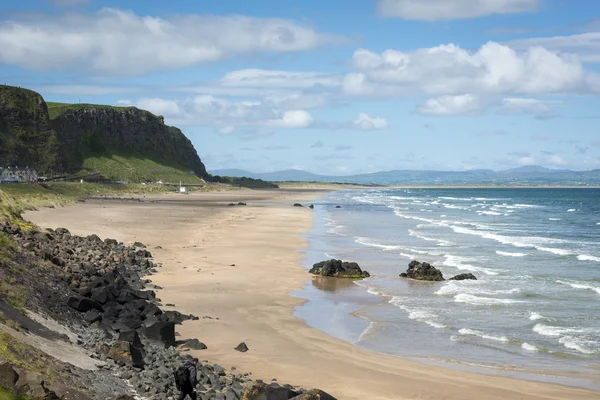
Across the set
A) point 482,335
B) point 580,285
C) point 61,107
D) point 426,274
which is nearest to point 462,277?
point 426,274

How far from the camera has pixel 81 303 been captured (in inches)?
724

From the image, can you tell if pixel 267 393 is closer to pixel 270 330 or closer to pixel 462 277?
pixel 270 330

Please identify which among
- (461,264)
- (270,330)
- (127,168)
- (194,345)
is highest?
(127,168)

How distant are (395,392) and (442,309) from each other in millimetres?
9197

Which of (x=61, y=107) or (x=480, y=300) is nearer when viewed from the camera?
(x=480, y=300)

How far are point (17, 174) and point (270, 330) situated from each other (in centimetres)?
9989

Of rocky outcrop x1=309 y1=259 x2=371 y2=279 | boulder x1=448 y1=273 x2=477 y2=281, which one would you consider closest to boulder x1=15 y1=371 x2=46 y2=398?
rocky outcrop x1=309 y1=259 x2=371 y2=279

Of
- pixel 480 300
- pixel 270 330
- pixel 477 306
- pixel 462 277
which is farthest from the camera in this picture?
pixel 462 277

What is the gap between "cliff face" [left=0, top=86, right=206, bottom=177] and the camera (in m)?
129

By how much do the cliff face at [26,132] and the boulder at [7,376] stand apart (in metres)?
119

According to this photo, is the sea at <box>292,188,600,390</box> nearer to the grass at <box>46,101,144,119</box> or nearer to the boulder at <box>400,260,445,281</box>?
the boulder at <box>400,260,445,281</box>

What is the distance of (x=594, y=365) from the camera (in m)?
16.7

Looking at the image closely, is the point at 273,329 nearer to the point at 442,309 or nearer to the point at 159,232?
the point at 442,309

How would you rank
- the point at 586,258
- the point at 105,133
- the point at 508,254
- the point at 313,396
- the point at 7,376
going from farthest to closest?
the point at 105,133, the point at 508,254, the point at 586,258, the point at 313,396, the point at 7,376
